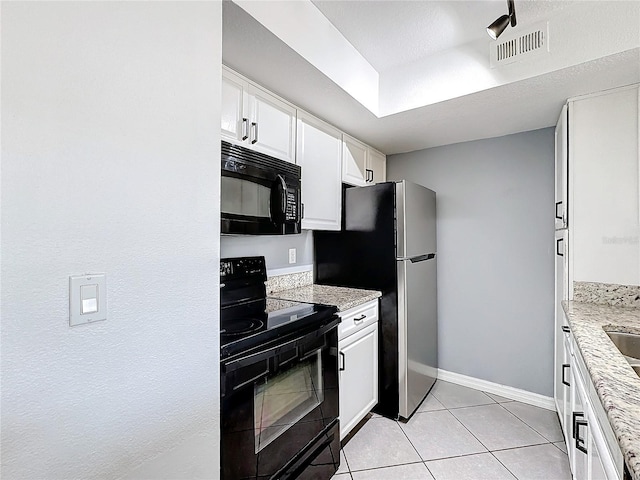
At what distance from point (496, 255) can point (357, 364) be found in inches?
59.3

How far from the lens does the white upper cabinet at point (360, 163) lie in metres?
2.53

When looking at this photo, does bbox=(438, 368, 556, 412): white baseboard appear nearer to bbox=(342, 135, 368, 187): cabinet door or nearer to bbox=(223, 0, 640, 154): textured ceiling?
bbox=(342, 135, 368, 187): cabinet door

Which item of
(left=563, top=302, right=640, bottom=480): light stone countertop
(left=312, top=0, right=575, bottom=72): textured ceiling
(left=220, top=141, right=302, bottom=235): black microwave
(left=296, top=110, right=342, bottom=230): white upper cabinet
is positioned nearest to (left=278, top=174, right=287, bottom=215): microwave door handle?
(left=220, top=141, right=302, bottom=235): black microwave

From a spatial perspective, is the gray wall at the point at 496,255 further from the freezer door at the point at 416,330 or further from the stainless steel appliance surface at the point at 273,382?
the stainless steel appliance surface at the point at 273,382

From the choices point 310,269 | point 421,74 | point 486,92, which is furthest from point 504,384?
point 421,74

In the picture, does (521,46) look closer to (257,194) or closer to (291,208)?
(291,208)

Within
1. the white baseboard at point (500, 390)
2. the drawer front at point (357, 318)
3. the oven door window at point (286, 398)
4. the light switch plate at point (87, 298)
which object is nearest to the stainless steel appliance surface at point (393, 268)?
the drawer front at point (357, 318)

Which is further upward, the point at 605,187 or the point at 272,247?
the point at 605,187

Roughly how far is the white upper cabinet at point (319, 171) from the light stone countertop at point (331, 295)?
0.45m

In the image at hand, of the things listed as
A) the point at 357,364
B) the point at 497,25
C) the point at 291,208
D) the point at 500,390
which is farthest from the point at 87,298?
the point at 500,390

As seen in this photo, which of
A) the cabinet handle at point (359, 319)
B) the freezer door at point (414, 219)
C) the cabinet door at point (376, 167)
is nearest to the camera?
the cabinet handle at point (359, 319)

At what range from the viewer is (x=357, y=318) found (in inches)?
80.0

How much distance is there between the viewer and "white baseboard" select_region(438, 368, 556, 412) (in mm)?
2453

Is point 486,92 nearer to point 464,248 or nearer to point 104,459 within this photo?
point 464,248
